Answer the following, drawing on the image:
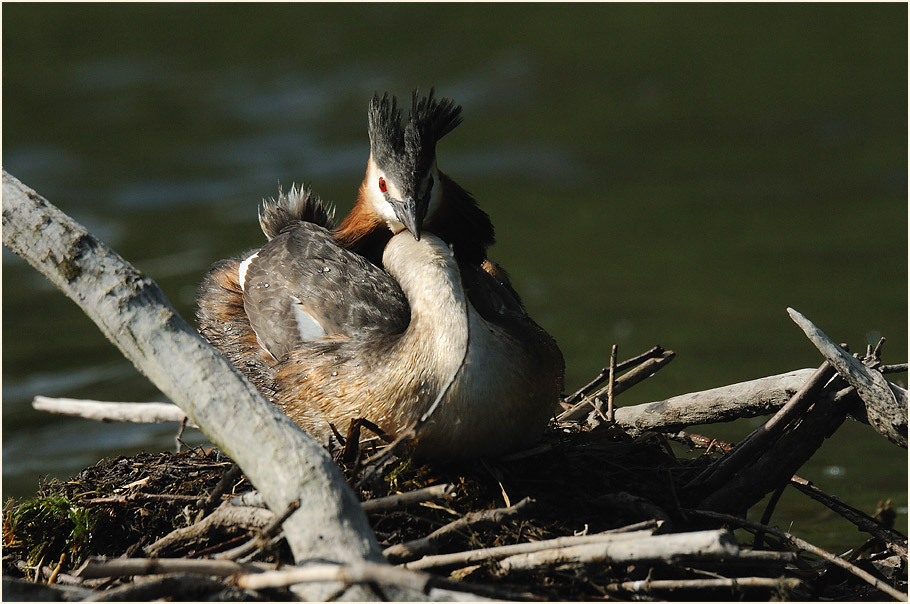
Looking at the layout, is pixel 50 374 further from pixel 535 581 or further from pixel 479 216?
pixel 535 581

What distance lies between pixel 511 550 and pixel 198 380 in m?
1.34

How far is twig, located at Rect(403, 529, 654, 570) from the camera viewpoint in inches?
163

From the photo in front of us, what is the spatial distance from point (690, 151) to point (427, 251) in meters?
16.2

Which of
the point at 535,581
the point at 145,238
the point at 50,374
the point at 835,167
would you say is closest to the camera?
the point at 535,581

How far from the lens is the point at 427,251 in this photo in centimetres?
546

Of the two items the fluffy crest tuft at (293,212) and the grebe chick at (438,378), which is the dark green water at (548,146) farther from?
the grebe chick at (438,378)

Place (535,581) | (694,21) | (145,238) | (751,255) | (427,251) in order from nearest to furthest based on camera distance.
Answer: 1. (535,581)
2. (427,251)
3. (751,255)
4. (145,238)
5. (694,21)

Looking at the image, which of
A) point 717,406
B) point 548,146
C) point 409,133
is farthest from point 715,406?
point 548,146

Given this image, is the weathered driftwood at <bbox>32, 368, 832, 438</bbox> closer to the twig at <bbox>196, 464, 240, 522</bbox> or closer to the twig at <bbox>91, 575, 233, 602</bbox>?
the twig at <bbox>196, 464, 240, 522</bbox>

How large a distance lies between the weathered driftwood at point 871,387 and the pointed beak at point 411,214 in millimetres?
1856

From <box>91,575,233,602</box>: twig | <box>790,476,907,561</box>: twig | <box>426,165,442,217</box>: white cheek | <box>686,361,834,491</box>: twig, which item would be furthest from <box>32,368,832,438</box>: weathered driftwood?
<box>91,575,233,602</box>: twig

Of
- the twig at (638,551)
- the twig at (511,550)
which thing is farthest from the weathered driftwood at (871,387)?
the twig at (511,550)

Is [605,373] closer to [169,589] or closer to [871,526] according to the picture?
[871,526]

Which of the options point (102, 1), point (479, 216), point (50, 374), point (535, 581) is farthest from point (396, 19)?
point (535, 581)
